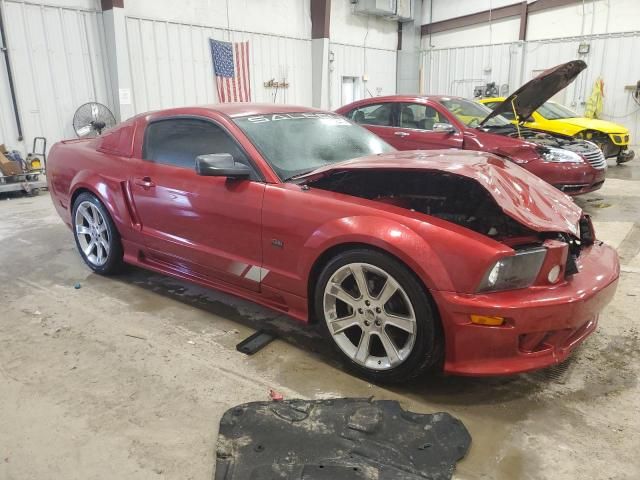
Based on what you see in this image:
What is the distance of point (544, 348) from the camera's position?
6.93 ft

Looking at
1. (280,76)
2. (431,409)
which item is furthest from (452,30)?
(431,409)

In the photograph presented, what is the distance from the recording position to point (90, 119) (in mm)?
8336

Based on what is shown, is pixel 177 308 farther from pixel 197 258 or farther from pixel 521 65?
pixel 521 65

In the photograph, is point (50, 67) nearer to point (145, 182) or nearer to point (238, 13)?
point (238, 13)

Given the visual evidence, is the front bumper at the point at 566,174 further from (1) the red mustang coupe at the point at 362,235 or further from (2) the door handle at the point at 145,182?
(2) the door handle at the point at 145,182

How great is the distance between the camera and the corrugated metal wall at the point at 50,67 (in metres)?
7.70

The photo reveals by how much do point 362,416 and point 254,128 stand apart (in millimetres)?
1751

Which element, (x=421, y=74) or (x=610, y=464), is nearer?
(x=610, y=464)

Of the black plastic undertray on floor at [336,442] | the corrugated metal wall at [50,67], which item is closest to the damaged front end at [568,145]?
the black plastic undertray on floor at [336,442]

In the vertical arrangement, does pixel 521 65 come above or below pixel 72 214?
above

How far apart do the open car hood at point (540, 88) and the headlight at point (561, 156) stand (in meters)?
0.57

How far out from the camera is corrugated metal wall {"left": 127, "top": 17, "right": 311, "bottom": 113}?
9203mm

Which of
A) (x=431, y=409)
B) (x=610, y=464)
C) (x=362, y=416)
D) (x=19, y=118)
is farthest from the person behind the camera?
(x=19, y=118)

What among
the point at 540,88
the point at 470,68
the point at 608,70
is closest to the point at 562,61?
the point at 608,70
